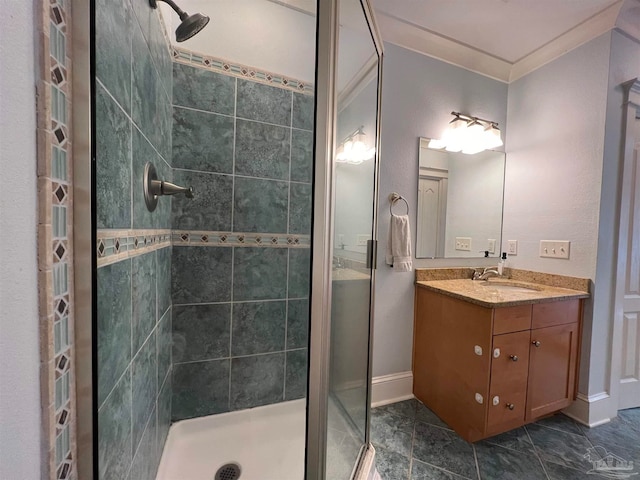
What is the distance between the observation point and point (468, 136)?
1.93 m

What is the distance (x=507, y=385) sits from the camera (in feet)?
4.63

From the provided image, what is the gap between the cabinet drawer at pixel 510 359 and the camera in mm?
1370

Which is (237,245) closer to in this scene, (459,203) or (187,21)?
(187,21)

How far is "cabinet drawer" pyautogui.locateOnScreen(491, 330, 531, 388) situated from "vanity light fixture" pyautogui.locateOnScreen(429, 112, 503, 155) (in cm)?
129

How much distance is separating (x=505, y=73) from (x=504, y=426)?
2.45 metres

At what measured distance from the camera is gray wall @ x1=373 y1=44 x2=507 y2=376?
175 centimetres

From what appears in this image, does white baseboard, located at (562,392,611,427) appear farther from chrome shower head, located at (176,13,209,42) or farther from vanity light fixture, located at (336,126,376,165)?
chrome shower head, located at (176,13,209,42)

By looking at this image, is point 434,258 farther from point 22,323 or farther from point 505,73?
point 22,323

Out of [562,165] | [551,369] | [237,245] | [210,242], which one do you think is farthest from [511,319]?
[210,242]

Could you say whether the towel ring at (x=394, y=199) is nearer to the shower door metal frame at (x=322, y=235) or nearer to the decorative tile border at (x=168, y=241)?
the decorative tile border at (x=168, y=241)

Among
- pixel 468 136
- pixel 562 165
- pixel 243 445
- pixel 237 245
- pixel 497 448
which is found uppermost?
pixel 468 136

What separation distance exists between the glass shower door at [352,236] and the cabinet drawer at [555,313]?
1005 mm

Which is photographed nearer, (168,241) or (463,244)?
(168,241)

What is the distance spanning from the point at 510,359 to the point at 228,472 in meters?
1.49
